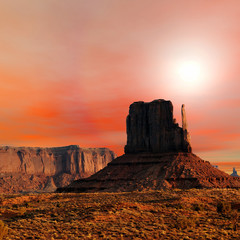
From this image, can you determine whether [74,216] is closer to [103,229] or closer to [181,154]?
[103,229]

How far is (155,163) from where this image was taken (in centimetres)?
10381

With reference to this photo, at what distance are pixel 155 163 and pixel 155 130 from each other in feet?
44.9

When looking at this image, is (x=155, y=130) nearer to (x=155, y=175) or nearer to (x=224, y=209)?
(x=155, y=175)

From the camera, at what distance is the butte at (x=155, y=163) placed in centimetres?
8938

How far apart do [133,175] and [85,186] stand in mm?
13946

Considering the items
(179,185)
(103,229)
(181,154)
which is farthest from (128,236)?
(181,154)

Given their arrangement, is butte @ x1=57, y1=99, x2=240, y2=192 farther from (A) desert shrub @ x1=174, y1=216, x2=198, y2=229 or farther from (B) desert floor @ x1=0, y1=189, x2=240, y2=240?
(A) desert shrub @ x1=174, y1=216, x2=198, y2=229

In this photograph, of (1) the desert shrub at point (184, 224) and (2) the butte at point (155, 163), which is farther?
(2) the butte at point (155, 163)

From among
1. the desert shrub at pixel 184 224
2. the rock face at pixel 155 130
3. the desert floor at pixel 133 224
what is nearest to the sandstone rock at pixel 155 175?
the rock face at pixel 155 130

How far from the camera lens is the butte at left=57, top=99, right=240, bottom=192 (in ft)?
293

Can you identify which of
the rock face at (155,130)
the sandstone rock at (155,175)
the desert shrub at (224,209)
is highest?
the rock face at (155,130)

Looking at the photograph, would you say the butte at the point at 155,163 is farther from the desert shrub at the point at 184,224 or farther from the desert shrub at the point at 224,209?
the desert shrub at the point at 184,224

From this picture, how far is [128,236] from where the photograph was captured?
26.1m

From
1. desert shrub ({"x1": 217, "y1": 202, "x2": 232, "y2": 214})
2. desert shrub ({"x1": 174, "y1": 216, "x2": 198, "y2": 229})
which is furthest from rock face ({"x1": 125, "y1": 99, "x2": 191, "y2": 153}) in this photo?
desert shrub ({"x1": 174, "y1": 216, "x2": 198, "y2": 229})
